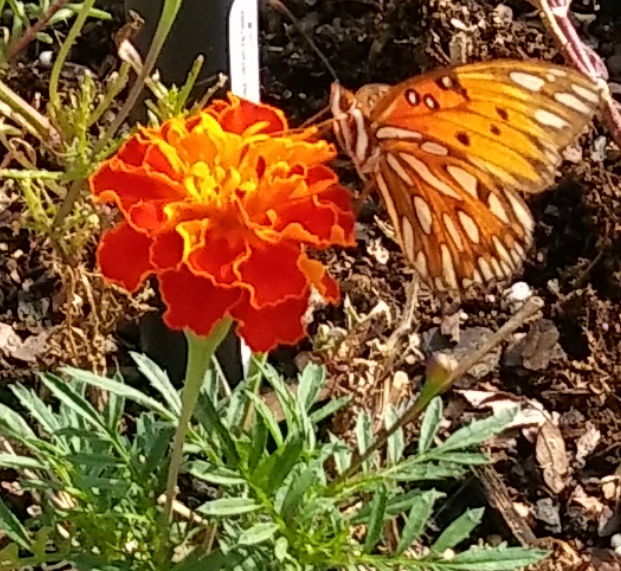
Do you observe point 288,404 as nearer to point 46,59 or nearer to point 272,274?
point 272,274

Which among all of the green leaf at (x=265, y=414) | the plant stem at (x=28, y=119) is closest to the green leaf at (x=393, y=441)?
the green leaf at (x=265, y=414)

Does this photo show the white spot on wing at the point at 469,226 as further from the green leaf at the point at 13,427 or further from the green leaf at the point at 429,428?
the green leaf at the point at 13,427

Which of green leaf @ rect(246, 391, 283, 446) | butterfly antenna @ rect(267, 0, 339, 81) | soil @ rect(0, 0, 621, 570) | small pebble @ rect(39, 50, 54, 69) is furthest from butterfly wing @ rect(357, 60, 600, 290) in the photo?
small pebble @ rect(39, 50, 54, 69)

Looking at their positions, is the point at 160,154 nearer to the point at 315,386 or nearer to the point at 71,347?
the point at 315,386

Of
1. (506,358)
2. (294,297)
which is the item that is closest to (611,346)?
(506,358)

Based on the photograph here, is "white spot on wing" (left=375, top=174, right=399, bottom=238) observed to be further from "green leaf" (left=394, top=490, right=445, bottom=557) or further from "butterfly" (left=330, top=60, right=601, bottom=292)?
"green leaf" (left=394, top=490, right=445, bottom=557)

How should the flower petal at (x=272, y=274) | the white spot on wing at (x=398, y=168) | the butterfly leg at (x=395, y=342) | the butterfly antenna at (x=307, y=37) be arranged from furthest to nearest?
1. the butterfly antenna at (x=307, y=37)
2. the butterfly leg at (x=395, y=342)
3. the white spot on wing at (x=398, y=168)
4. the flower petal at (x=272, y=274)

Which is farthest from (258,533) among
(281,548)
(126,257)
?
(126,257)

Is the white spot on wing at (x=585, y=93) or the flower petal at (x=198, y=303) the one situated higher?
the white spot on wing at (x=585, y=93)
